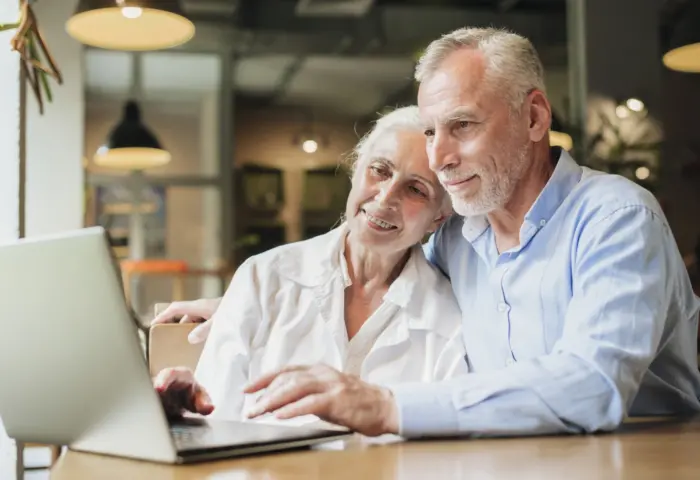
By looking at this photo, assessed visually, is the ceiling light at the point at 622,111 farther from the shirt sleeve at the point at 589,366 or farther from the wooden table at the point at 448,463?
the wooden table at the point at 448,463

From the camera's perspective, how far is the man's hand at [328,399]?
109 cm

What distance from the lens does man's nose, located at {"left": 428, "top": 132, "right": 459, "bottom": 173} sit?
1.65 m

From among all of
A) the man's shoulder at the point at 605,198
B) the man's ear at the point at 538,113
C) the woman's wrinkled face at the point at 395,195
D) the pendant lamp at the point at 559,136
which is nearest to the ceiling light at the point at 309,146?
the pendant lamp at the point at 559,136

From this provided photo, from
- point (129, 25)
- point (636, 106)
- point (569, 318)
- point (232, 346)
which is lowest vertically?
point (232, 346)

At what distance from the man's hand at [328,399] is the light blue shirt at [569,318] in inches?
1.2

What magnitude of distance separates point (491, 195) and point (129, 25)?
→ 7.34 ft

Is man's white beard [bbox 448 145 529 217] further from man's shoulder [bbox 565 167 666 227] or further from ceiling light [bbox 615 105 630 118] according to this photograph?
ceiling light [bbox 615 105 630 118]

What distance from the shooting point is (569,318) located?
1.33 metres

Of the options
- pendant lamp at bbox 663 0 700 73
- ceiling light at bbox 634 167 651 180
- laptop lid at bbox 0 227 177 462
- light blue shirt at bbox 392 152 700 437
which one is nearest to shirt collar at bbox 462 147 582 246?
light blue shirt at bbox 392 152 700 437

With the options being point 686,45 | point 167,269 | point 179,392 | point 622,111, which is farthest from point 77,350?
point 622,111

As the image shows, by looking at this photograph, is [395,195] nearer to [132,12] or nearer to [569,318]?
[569,318]

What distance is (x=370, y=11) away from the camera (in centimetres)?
639

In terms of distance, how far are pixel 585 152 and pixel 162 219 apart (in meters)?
2.82

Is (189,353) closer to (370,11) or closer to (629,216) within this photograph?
(629,216)
